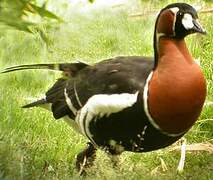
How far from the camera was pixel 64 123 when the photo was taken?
14.0 ft

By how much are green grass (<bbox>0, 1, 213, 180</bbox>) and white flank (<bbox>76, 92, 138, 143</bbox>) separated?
0.25 metres

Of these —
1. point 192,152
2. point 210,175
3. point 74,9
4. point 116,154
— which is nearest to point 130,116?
point 116,154

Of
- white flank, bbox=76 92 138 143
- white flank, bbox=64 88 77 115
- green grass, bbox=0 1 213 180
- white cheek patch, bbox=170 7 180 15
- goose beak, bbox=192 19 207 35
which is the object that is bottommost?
green grass, bbox=0 1 213 180

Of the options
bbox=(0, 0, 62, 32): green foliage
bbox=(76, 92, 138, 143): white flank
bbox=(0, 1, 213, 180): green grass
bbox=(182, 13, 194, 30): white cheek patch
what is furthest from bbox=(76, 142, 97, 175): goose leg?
bbox=(0, 0, 62, 32): green foliage

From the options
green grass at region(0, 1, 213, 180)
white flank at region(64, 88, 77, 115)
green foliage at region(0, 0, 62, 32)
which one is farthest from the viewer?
white flank at region(64, 88, 77, 115)

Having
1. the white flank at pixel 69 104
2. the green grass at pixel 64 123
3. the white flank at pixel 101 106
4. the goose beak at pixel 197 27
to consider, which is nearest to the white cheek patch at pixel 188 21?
the goose beak at pixel 197 27

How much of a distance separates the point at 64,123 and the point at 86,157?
24.1 inches

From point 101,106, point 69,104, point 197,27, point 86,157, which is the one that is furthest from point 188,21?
point 86,157

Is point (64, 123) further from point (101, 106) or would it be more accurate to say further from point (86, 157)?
point (101, 106)

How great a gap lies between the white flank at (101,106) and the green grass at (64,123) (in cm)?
25

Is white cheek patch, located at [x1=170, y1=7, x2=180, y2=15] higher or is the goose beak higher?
white cheek patch, located at [x1=170, y1=7, x2=180, y2=15]

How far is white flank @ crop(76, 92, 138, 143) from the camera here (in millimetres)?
→ 3082

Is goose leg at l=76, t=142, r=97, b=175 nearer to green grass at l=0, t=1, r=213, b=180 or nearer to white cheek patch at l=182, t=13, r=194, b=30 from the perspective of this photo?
green grass at l=0, t=1, r=213, b=180

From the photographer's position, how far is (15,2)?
1770 mm
